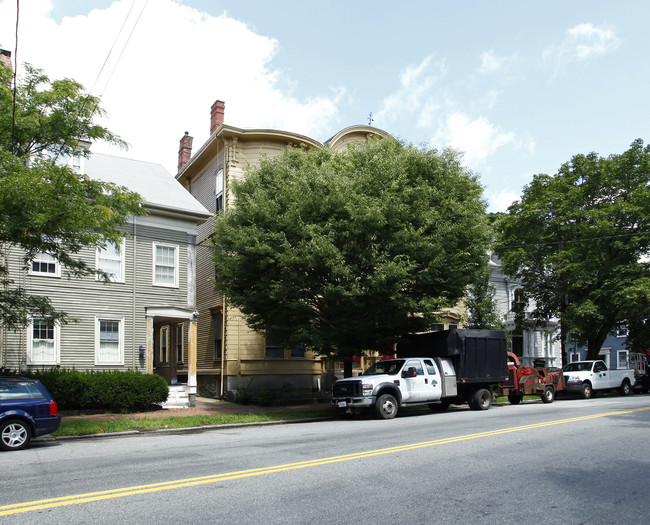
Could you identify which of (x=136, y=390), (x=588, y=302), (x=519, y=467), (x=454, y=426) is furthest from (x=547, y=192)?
(x=519, y=467)

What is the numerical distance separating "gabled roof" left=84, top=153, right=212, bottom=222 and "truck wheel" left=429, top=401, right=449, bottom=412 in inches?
442

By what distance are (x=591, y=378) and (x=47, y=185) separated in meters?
24.2

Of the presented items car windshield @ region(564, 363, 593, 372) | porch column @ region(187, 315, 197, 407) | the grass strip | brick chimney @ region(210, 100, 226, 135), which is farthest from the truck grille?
brick chimney @ region(210, 100, 226, 135)

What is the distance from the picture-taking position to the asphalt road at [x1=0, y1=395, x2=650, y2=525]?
580cm

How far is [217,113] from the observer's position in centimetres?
2930

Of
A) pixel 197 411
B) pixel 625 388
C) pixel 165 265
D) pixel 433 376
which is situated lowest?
pixel 625 388

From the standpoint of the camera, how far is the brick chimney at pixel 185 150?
33.3 meters

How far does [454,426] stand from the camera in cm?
1324

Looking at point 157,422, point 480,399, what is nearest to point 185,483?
point 157,422

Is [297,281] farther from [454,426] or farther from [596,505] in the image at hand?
[596,505]

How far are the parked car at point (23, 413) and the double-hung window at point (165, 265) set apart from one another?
1053cm

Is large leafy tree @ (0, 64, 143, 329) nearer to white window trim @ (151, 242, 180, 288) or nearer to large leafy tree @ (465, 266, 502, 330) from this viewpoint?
white window trim @ (151, 242, 180, 288)

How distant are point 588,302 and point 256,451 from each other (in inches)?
891

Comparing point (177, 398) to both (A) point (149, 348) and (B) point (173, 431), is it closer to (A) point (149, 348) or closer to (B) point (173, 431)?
(A) point (149, 348)
